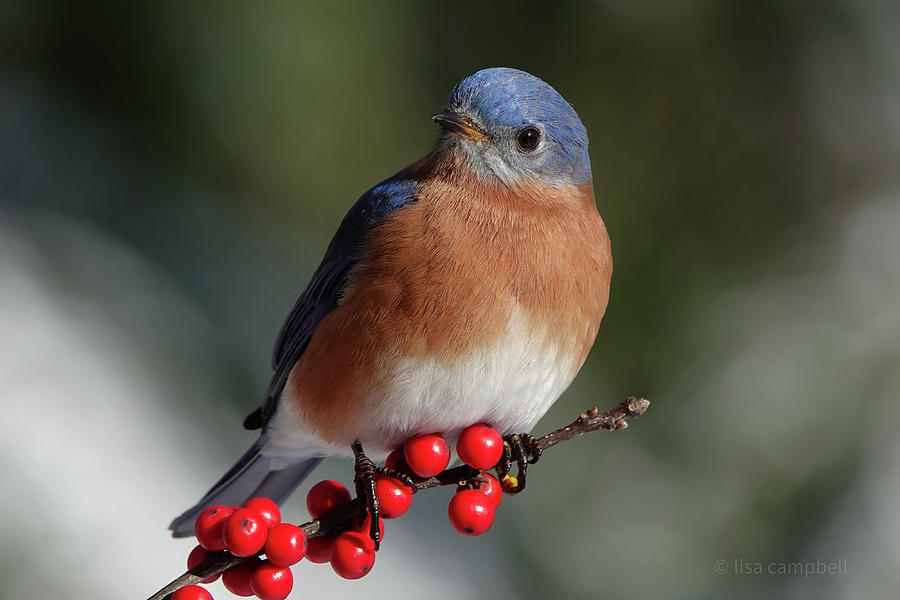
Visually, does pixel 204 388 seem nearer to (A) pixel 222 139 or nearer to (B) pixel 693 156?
(A) pixel 222 139

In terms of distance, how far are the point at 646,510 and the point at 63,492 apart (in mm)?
2278

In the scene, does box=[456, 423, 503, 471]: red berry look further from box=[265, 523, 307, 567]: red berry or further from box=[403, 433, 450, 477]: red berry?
box=[265, 523, 307, 567]: red berry

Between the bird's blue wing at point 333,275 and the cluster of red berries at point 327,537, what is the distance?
0.42 meters

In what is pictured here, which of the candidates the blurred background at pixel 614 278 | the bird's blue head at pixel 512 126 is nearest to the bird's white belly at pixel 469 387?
the bird's blue head at pixel 512 126

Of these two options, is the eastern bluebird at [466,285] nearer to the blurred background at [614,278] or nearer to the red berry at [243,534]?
the red berry at [243,534]

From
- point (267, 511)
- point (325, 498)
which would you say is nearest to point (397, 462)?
point (325, 498)

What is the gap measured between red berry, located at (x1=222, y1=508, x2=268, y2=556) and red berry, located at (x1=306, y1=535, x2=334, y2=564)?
20 cm

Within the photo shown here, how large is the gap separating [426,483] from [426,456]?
0.06 metres

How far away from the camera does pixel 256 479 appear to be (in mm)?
2473

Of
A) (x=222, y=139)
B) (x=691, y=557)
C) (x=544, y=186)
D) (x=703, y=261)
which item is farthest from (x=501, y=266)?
(x=222, y=139)

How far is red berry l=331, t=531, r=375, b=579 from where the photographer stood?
160cm

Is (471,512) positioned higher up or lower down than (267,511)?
higher up

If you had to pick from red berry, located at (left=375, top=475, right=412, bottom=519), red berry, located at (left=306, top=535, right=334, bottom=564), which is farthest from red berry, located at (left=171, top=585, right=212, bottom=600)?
red berry, located at (left=375, top=475, right=412, bottom=519)

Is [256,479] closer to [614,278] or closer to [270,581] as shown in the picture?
[270,581]
